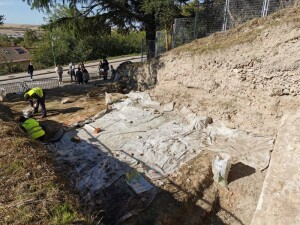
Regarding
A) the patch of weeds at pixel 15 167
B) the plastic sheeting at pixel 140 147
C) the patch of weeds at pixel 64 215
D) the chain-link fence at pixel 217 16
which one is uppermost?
the chain-link fence at pixel 217 16

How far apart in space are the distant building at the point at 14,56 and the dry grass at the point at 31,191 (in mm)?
30177

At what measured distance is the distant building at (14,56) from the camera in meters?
31.8

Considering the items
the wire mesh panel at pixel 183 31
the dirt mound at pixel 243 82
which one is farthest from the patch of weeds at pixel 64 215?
the wire mesh panel at pixel 183 31

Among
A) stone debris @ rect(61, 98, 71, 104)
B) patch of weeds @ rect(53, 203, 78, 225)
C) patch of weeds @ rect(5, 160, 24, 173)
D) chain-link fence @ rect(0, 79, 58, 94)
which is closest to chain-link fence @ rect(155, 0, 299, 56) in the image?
stone debris @ rect(61, 98, 71, 104)

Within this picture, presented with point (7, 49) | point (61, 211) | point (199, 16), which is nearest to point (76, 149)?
point (61, 211)

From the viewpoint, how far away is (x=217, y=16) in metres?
12.4

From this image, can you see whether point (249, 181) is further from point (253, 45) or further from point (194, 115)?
point (253, 45)

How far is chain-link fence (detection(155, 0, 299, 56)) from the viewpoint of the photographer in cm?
1049

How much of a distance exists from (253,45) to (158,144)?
397cm

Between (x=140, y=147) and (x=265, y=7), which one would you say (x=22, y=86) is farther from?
(x=265, y=7)

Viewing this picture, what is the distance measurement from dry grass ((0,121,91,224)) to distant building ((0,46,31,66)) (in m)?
30.2

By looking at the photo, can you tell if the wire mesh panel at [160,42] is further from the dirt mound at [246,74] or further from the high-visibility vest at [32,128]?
the high-visibility vest at [32,128]

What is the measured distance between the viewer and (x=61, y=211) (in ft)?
11.2

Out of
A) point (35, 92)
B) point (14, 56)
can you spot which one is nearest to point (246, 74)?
point (35, 92)
